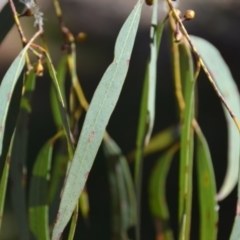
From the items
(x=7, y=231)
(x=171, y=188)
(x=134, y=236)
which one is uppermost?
(x=134, y=236)

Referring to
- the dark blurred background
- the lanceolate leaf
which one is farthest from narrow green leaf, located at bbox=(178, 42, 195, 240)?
the dark blurred background

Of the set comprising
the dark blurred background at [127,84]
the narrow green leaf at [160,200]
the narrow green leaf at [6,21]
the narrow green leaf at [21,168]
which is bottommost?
the dark blurred background at [127,84]

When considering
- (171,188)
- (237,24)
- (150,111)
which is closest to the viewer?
(150,111)

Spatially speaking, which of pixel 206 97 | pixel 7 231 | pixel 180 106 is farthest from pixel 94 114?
pixel 206 97

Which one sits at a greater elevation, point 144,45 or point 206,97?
point 144,45

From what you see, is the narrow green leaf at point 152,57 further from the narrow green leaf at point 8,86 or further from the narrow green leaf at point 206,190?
the narrow green leaf at point 8,86

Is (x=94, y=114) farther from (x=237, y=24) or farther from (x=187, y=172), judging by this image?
(x=237, y=24)

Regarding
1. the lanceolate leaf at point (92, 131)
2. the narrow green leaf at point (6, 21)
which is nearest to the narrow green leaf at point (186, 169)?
the lanceolate leaf at point (92, 131)
